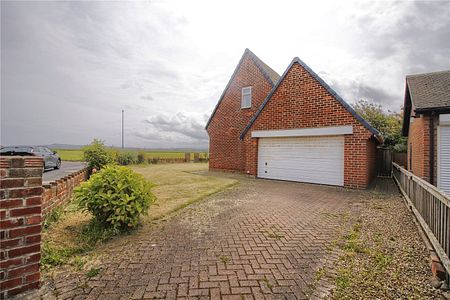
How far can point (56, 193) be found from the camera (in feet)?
17.1

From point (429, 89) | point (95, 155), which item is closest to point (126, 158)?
point (95, 155)

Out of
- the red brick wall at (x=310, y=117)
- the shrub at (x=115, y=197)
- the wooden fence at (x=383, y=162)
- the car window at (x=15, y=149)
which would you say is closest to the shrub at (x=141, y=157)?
the car window at (x=15, y=149)

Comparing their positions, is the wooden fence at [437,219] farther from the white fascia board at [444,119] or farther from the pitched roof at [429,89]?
the pitched roof at [429,89]

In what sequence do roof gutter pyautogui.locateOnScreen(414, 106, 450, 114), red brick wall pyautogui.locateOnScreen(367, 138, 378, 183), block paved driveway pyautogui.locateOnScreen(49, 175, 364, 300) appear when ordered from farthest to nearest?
1. red brick wall pyautogui.locateOnScreen(367, 138, 378, 183)
2. roof gutter pyautogui.locateOnScreen(414, 106, 450, 114)
3. block paved driveway pyautogui.locateOnScreen(49, 175, 364, 300)

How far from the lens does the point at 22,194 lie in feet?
7.89

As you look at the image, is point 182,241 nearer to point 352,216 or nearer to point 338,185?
point 352,216

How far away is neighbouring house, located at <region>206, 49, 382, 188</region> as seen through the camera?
9.18m

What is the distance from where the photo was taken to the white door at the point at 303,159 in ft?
31.9

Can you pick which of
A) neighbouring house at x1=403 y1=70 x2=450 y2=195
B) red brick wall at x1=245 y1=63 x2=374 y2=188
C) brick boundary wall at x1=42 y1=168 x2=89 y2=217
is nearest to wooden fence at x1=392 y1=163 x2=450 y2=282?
red brick wall at x1=245 y1=63 x2=374 y2=188

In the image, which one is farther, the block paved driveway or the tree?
the tree

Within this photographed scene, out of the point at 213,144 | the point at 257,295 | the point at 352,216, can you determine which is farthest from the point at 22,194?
the point at 213,144

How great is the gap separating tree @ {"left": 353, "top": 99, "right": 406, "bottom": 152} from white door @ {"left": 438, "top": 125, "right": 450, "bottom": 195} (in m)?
13.5

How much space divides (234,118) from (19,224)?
13.7 m

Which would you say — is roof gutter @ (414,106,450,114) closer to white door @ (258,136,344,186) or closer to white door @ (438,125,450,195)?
white door @ (438,125,450,195)
